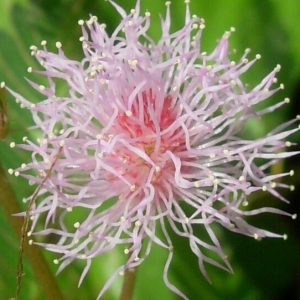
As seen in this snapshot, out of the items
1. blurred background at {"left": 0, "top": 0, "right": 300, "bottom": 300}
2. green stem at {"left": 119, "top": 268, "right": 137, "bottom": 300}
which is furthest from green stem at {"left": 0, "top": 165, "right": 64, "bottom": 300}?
blurred background at {"left": 0, "top": 0, "right": 300, "bottom": 300}

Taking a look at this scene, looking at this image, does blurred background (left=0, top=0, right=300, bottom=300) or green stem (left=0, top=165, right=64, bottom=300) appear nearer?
green stem (left=0, top=165, right=64, bottom=300)

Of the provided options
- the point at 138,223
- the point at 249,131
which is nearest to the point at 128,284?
the point at 138,223

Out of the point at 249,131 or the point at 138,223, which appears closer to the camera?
the point at 138,223

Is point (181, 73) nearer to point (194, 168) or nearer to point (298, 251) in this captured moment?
point (194, 168)

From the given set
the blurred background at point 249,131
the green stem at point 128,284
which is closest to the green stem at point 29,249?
the green stem at point 128,284

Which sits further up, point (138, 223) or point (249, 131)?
point (249, 131)

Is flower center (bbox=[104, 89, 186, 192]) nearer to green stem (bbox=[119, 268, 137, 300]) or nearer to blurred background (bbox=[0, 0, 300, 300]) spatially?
green stem (bbox=[119, 268, 137, 300])

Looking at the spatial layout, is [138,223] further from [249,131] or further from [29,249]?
[249,131]
